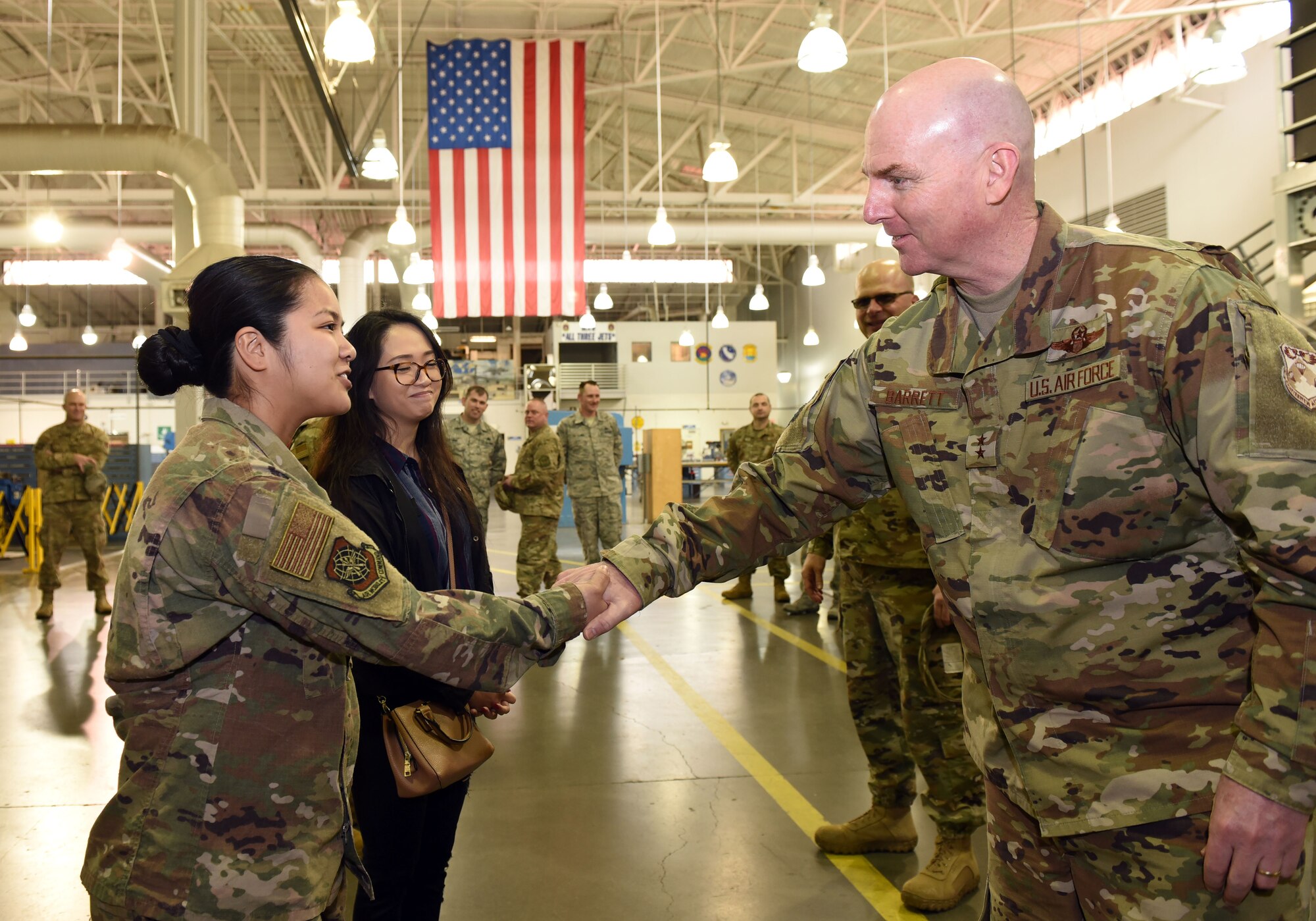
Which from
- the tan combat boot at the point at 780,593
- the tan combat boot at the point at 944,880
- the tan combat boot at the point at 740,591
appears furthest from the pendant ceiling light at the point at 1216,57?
the tan combat boot at the point at 944,880

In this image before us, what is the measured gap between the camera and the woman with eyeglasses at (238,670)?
1.33 m

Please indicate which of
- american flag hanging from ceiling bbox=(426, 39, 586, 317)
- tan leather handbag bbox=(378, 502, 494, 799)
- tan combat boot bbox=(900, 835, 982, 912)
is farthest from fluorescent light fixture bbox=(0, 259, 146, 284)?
tan combat boot bbox=(900, 835, 982, 912)

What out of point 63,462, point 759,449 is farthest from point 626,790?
point 63,462

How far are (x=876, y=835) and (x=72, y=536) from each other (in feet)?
25.8

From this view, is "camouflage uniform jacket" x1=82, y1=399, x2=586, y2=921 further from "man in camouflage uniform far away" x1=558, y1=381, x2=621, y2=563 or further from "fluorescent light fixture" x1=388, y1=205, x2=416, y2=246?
"fluorescent light fixture" x1=388, y1=205, x2=416, y2=246

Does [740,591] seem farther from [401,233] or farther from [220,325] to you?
[220,325]

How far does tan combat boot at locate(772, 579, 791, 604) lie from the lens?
26.6ft

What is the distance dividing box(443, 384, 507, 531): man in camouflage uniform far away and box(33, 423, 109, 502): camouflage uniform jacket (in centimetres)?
322

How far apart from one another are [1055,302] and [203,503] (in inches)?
53.7

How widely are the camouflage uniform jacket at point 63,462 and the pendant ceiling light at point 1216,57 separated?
1047 cm

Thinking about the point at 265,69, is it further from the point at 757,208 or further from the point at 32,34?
the point at 757,208

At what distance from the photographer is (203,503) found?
1.34m

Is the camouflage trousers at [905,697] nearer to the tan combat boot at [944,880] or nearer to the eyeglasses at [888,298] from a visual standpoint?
the tan combat boot at [944,880]

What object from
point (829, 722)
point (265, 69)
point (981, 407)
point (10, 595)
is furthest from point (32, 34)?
point (981, 407)
